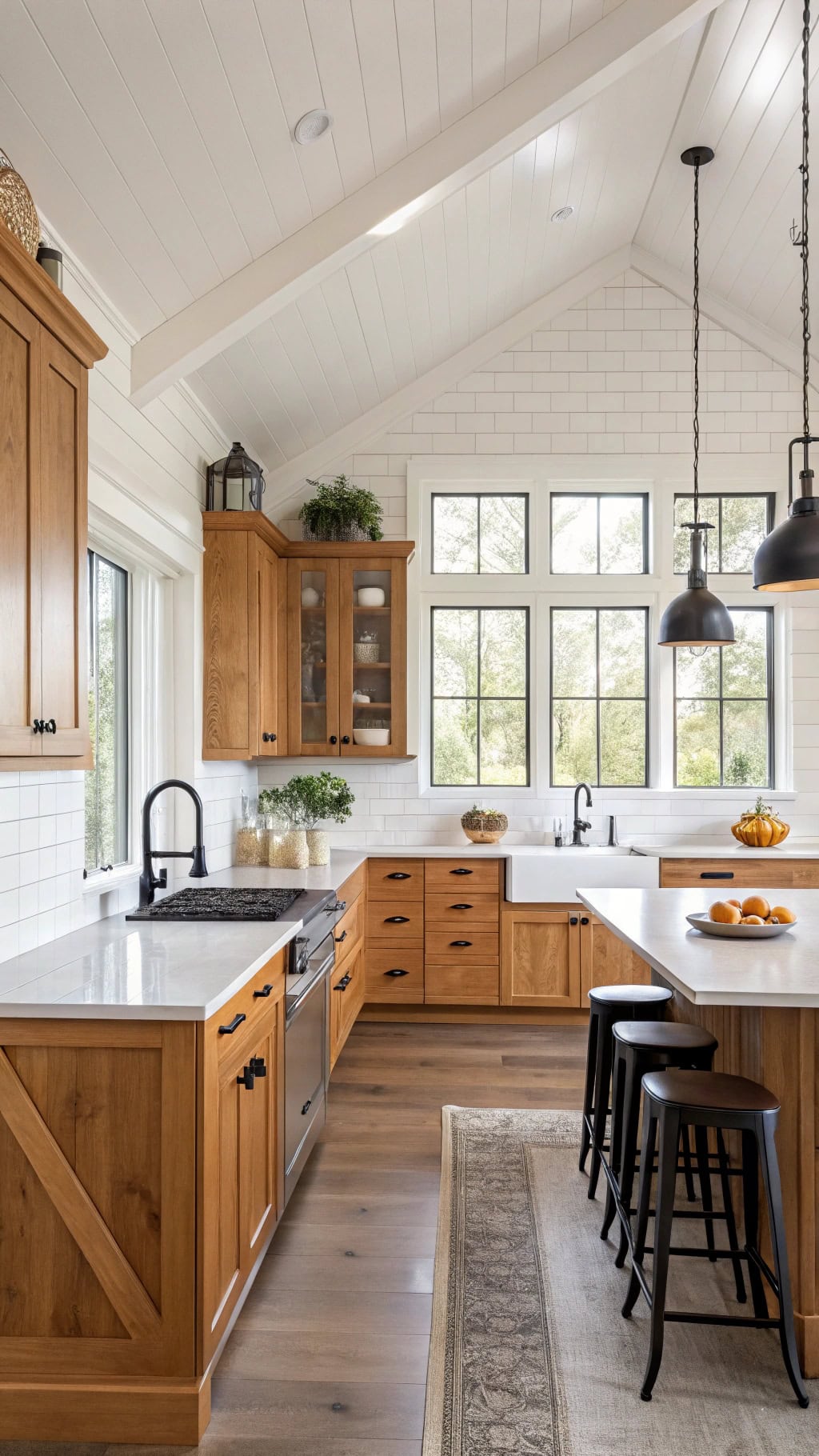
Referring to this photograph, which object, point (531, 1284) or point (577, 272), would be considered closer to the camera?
point (531, 1284)

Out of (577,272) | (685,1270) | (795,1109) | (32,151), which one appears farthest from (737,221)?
(685,1270)

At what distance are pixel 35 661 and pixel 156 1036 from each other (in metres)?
0.83

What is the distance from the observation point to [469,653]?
19.0 ft

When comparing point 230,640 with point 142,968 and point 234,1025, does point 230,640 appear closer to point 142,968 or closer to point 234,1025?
point 142,968

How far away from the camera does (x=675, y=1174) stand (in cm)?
224

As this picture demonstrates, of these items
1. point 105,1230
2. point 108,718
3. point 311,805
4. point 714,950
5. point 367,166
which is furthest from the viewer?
point 311,805

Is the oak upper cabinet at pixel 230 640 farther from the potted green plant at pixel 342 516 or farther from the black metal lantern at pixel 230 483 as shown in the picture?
the potted green plant at pixel 342 516

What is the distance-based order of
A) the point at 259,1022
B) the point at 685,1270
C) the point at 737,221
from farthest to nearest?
the point at 737,221, the point at 685,1270, the point at 259,1022

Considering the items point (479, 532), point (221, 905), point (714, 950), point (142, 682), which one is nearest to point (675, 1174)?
point (714, 950)

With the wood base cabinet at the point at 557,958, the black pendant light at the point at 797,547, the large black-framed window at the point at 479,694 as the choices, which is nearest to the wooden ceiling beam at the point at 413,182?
the black pendant light at the point at 797,547

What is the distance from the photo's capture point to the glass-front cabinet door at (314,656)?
5.18m

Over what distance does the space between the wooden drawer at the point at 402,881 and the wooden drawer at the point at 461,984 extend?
385 millimetres

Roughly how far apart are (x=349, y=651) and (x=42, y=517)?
3119 mm

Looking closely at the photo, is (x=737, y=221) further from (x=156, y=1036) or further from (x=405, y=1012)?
(x=156, y=1036)
